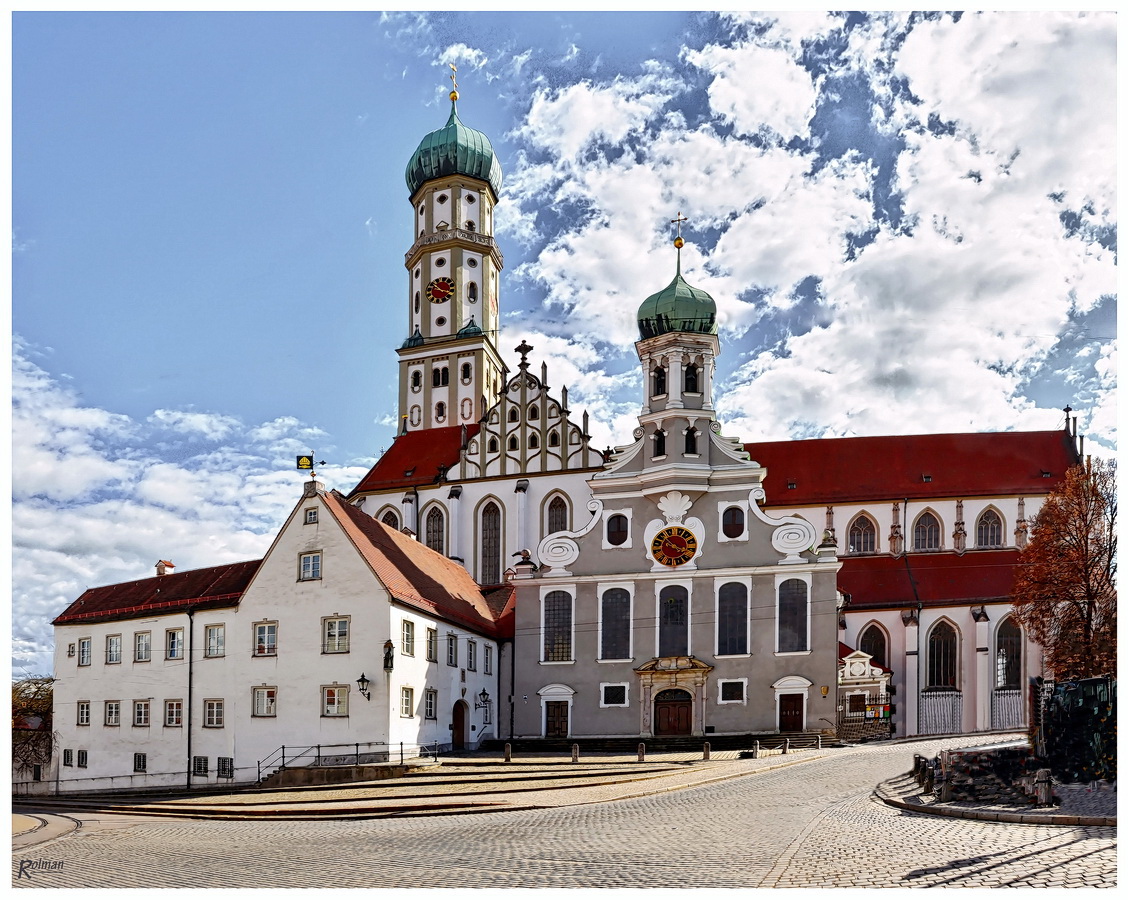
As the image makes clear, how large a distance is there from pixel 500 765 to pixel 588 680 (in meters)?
14.9

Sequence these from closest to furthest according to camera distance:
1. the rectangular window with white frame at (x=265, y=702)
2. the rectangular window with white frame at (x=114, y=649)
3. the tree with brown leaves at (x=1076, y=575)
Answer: the tree with brown leaves at (x=1076, y=575), the rectangular window with white frame at (x=265, y=702), the rectangular window with white frame at (x=114, y=649)

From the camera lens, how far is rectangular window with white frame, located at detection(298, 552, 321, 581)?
4388 centimetres

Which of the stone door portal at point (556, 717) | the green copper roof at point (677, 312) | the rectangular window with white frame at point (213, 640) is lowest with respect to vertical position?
the stone door portal at point (556, 717)

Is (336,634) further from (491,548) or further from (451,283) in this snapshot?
(451,283)

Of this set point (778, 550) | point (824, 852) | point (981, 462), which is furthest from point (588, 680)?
point (824, 852)

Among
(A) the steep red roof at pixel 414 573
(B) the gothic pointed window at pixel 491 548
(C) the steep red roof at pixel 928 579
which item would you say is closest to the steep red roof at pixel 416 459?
(B) the gothic pointed window at pixel 491 548

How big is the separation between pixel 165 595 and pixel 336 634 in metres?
9.41

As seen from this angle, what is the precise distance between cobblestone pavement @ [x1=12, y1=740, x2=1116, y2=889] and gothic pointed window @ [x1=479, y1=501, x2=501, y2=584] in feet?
126

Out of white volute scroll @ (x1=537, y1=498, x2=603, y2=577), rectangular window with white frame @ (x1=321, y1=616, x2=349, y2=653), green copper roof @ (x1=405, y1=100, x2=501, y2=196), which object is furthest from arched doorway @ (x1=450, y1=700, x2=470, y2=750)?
green copper roof @ (x1=405, y1=100, x2=501, y2=196)

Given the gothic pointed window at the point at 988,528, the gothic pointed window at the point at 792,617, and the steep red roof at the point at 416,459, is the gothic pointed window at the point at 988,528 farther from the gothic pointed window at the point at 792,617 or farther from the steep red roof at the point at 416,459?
the steep red roof at the point at 416,459

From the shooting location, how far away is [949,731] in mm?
58469

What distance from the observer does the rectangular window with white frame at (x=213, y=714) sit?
44.0 meters

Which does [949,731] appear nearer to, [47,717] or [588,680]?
[588,680]

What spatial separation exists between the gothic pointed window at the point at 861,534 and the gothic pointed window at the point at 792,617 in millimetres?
18995
